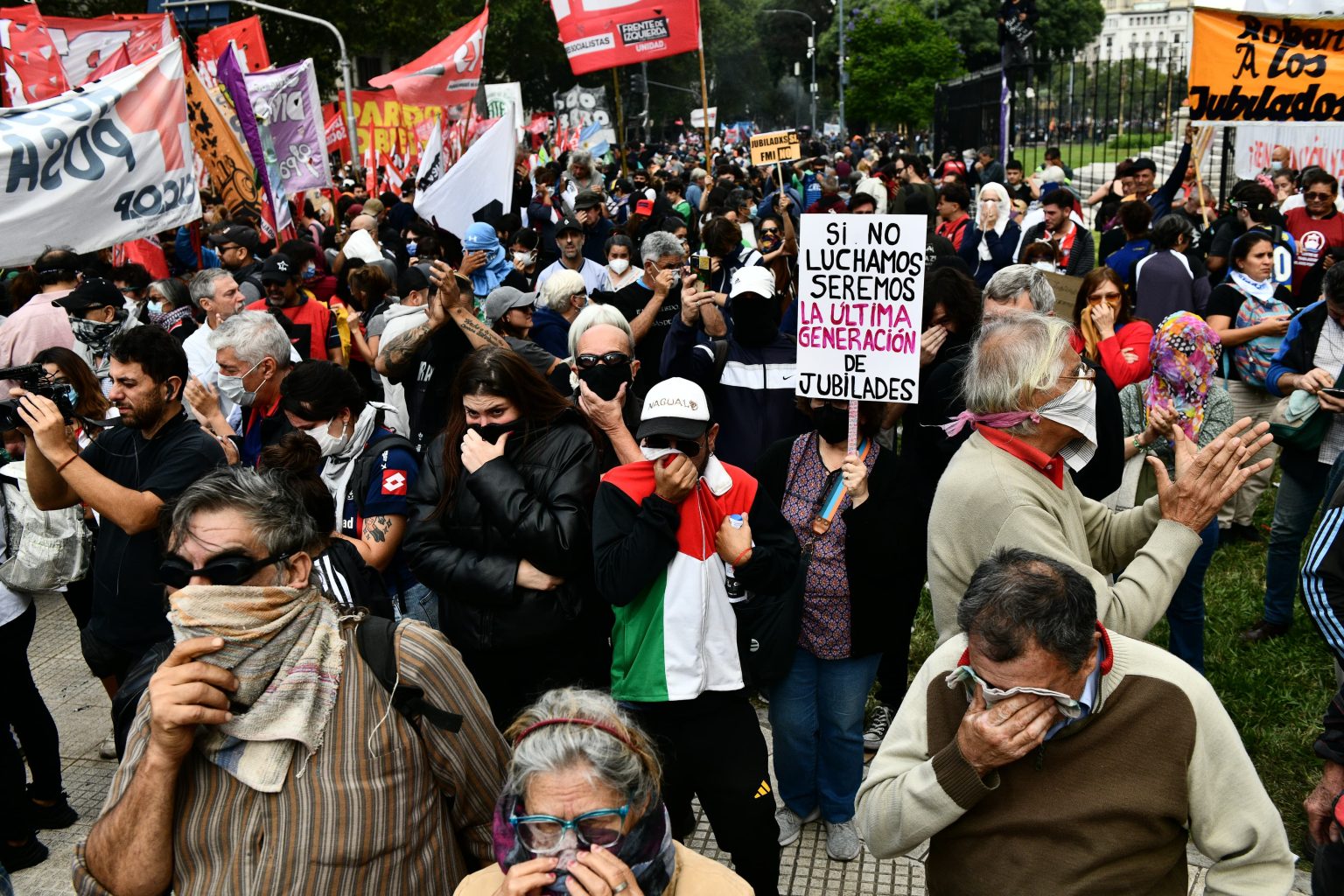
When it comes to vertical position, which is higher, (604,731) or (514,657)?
(604,731)

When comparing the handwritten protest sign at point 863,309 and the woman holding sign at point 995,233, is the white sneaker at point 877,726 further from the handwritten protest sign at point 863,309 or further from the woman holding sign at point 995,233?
the woman holding sign at point 995,233

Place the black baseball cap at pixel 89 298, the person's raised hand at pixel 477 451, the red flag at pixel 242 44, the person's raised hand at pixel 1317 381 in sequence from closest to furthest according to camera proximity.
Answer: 1. the person's raised hand at pixel 477 451
2. the person's raised hand at pixel 1317 381
3. the black baseball cap at pixel 89 298
4. the red flag at pixel 242 44

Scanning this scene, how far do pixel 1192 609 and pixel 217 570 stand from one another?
4.13m

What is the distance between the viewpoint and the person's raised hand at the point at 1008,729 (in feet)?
7.68

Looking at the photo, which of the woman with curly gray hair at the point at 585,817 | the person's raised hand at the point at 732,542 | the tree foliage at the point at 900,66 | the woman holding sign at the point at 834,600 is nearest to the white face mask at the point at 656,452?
the person's raised hand at the point at 732,542

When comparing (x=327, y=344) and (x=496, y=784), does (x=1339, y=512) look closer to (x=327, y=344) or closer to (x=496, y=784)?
(x=496, y=784)

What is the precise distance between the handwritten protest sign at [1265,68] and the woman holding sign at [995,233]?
277 centimetres

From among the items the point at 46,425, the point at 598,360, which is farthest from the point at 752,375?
the point at 46,425

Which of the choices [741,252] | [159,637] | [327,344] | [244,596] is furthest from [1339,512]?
[741,252]

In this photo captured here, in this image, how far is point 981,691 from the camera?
2.41m

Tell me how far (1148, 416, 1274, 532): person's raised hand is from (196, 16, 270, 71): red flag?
15.1m

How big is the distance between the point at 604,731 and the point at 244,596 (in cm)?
82

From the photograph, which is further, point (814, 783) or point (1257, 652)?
point (1257, 652)

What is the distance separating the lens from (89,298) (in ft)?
22.2
